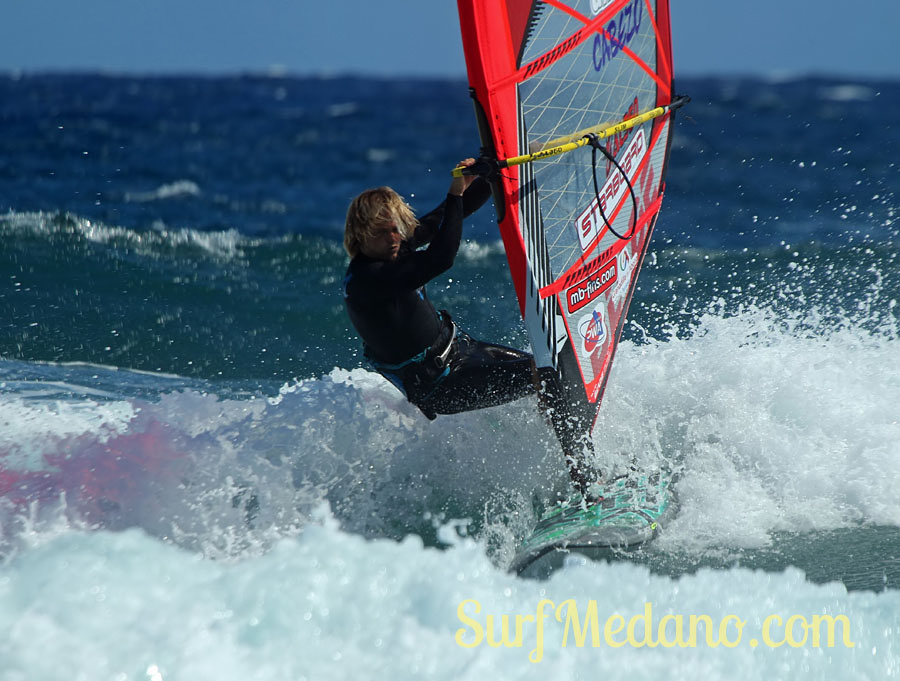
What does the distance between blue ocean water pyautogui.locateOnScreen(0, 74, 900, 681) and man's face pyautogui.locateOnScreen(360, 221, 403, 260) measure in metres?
0.95

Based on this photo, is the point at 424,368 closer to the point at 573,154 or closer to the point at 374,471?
the point at 374,471

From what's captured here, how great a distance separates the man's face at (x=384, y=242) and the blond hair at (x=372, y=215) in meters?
0.01

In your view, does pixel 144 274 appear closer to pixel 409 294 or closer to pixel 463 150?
pixel 409 294

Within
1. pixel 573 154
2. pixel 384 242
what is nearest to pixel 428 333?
pixel 384 242

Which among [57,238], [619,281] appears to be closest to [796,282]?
[619,281]

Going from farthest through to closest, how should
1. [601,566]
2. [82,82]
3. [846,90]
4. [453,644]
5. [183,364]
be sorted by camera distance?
[82,82], [846,90], [183,364], [601,566], [453,644]

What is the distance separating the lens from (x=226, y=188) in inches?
543

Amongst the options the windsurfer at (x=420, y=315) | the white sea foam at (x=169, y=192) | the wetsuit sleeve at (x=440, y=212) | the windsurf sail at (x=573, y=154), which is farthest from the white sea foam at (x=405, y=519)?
the white sea foam at (x=169, y=192)

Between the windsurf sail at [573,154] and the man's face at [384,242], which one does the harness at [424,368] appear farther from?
the man's face at [384,242]

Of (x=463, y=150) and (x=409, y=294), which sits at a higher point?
(x=409, y=294)

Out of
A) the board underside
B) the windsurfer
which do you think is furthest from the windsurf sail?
the board underside

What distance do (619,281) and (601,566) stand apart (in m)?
1.40

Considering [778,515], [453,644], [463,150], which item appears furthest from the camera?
[463,150]

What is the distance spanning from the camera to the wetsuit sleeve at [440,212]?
3.45 meters
